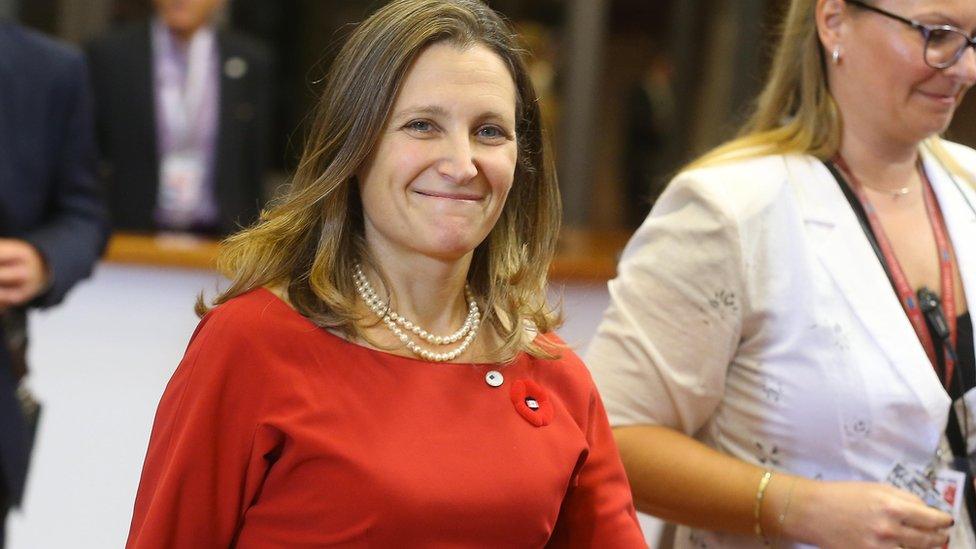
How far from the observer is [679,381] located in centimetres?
210

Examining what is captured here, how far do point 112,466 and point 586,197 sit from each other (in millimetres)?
4839

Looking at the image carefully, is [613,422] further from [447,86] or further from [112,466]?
[112,466]

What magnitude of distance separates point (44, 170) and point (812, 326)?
1592 millimetres

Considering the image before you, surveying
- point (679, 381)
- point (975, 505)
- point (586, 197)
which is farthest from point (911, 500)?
point (586, 197)

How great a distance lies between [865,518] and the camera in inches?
75.9

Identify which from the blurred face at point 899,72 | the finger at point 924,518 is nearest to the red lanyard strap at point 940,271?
the blurred face at point 899,72

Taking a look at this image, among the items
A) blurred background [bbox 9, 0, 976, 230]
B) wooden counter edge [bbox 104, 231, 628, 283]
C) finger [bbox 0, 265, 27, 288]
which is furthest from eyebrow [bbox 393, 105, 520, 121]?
blurred background [bbox 9, 0, 976, 230]

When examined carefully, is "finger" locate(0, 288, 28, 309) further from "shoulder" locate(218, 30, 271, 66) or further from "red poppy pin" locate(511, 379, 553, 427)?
"shoulder" locate(218, 30, 271, 66)

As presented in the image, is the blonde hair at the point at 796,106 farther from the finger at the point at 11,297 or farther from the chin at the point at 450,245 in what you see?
the finger at the point at 11,297

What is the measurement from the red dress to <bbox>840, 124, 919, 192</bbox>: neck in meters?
0.87

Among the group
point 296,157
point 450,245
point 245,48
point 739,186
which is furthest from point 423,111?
point 245,48

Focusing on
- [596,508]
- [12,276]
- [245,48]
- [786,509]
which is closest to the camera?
[596,508]

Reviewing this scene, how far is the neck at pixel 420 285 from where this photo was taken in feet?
5.48

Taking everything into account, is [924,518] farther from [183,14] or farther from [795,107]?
[183,14]
